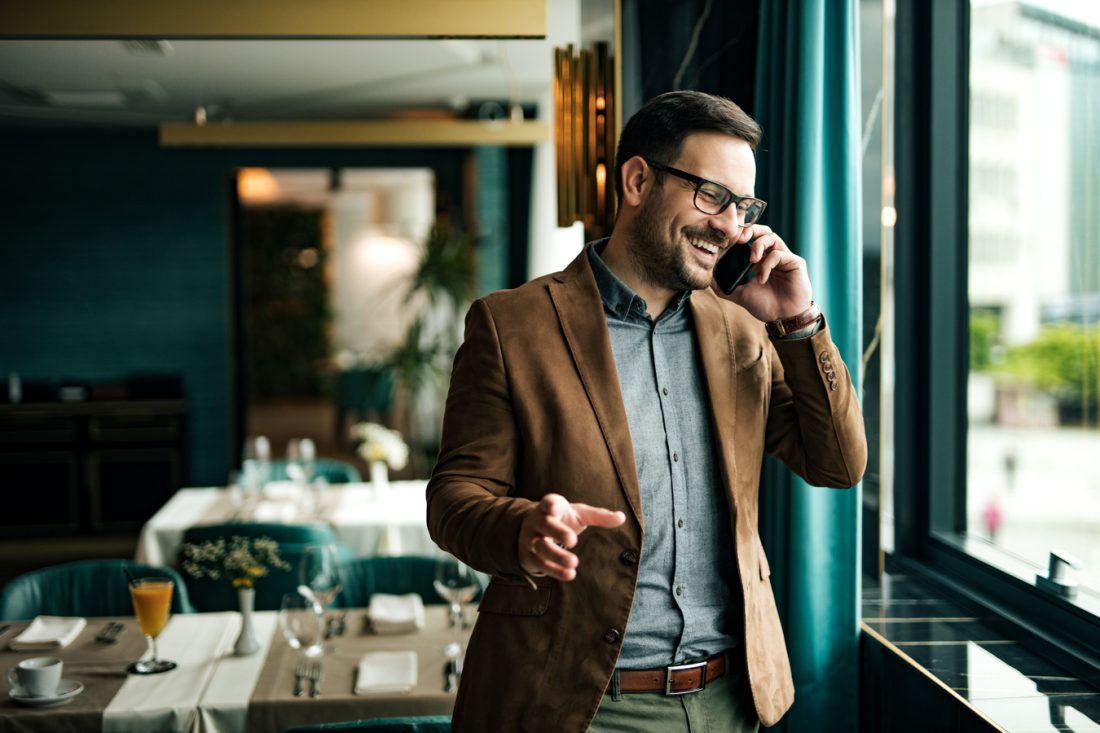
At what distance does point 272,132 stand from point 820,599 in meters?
4.09

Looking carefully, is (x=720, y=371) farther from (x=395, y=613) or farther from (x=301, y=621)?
(x=395, y=613)

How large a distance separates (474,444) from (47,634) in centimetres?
174

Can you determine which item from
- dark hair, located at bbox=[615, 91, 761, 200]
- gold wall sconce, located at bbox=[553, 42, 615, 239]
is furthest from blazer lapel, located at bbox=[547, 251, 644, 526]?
gold wall sconce, located at bbox=[553, 42, 615, 239]

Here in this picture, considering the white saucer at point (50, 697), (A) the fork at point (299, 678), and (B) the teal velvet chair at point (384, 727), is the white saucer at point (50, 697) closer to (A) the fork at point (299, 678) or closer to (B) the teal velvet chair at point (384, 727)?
(A) the fork at point (299, 678)

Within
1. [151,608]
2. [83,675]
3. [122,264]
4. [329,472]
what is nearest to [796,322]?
[151,608]

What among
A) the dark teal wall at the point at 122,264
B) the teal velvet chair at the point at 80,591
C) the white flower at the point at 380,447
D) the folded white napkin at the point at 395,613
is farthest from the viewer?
the dark teal wall at the point at 122,264

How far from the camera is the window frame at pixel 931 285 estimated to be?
256 centimetres

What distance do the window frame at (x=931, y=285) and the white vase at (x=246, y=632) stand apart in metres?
1.68

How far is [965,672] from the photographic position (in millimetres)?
1845

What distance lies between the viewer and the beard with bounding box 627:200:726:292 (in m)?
1.48

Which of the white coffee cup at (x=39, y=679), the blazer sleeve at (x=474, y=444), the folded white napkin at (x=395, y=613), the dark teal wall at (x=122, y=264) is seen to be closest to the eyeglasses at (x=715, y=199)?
the blazer sleeve at (x=474, y=444)

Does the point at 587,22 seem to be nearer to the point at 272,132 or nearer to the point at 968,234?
the point at 968,234

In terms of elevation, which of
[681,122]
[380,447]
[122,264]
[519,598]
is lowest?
[380,447]

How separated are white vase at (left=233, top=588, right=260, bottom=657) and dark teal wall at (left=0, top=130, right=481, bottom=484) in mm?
5328
